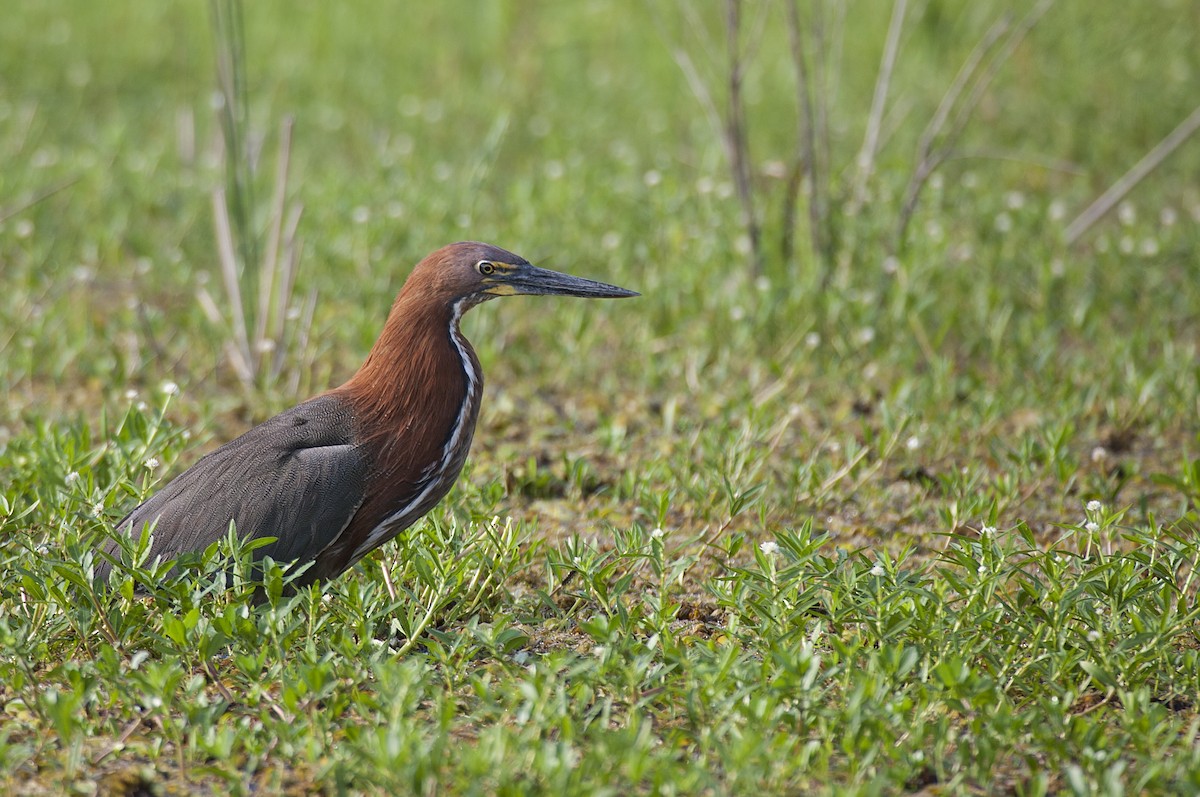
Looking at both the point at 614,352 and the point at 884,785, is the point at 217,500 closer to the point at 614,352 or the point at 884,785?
the point at 884,785

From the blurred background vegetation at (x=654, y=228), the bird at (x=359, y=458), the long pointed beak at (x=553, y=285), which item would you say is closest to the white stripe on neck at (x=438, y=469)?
the bird at (x=359, y=458)

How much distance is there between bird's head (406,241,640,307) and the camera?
4.20 m

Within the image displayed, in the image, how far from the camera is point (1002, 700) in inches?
134

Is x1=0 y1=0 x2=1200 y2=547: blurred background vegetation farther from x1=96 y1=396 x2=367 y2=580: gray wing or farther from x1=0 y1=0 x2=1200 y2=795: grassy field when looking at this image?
x1=96 y1=396 x2=367 y2=580: gray wing

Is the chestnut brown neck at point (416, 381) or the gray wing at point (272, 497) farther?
the chestnut brown neck at point (416, 381)

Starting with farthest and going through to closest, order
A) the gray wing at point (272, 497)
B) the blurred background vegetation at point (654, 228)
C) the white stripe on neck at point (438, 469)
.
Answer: the blurred background vegetation at point (654, 228), the white stripe on neck at point (438, 469), the gray wing at point (272, 497)

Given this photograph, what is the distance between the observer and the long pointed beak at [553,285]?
4309 mm

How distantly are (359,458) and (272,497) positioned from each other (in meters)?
0.26

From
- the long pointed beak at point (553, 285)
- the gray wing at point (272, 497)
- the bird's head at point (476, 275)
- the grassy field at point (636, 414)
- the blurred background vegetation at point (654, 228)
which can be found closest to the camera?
the grassy field at point (636, 414)

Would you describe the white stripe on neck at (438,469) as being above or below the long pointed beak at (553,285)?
below

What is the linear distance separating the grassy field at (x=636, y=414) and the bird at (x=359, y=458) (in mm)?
156

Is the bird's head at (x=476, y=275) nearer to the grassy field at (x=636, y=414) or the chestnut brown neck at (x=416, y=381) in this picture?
the chestnut brown neck at (x=416, y=381)

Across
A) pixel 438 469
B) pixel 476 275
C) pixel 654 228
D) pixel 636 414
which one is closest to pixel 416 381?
pixel 438 469

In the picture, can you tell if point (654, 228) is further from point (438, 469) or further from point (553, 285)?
point (438, 469)
